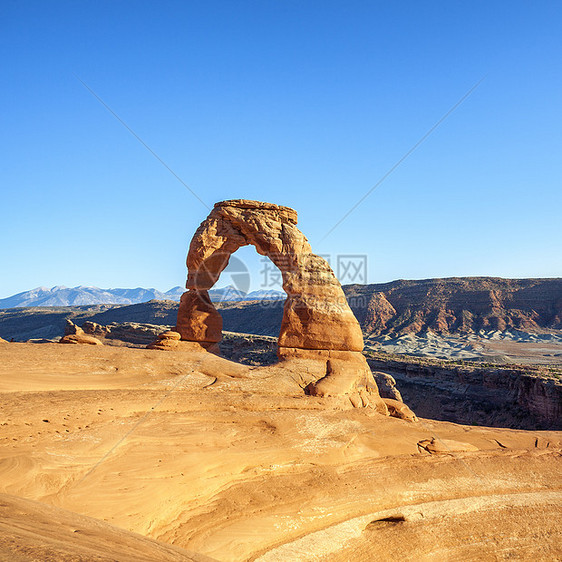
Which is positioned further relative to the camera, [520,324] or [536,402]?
[520,324]

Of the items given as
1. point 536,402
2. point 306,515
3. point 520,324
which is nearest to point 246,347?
point 536,402

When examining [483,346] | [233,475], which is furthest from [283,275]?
[483,346]

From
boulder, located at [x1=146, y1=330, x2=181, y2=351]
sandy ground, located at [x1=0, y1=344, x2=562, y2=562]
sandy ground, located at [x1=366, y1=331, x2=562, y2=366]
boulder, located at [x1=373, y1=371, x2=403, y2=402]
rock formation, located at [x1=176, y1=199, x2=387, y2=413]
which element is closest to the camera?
sandy ground, located at [x1=0, y1=344, x2=562, y2=562]

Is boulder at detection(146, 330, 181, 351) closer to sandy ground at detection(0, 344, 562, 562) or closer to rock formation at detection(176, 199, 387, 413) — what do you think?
rock formation at detection(176, 199, 387, 413)

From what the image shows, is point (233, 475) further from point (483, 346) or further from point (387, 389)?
point (483, 346)

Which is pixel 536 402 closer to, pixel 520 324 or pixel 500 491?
pixel 500 491

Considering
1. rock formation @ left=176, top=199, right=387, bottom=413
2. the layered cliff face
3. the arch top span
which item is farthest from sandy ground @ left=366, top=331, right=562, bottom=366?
the arch top span

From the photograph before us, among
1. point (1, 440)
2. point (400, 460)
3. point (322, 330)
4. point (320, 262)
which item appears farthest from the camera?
point (320, 262)
